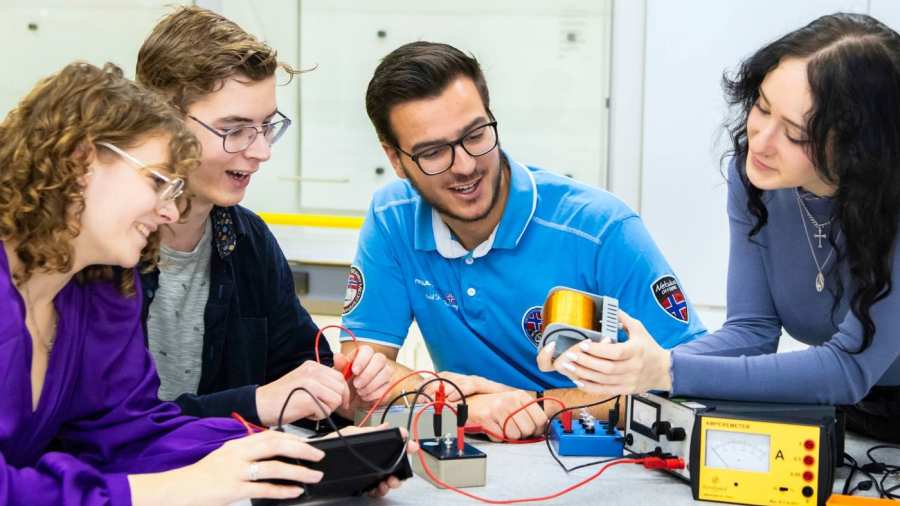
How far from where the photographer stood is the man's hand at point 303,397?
159 centimetres

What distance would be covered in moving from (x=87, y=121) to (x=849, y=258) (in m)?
1.17

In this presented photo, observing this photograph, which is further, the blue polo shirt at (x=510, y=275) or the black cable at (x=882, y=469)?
the blue polo shirt at (x=510, y=275)

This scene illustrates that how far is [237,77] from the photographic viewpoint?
5.86 feet

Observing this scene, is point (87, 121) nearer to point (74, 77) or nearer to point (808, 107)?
point (74, 77)

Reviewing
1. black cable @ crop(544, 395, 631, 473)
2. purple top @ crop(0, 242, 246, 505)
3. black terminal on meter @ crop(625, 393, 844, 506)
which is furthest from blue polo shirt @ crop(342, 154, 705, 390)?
purple top @ crop(0, 242, 246, 505)

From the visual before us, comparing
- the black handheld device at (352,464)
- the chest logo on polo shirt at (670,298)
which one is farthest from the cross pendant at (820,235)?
the black handheld device at (352,464)

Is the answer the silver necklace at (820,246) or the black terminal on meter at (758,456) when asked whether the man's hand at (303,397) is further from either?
the silver necklace at (820,246)

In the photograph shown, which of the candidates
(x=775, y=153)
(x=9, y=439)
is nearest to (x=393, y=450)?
(x=9, y=439)

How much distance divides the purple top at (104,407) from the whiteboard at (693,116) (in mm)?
1966

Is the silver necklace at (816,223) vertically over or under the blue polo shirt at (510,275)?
over

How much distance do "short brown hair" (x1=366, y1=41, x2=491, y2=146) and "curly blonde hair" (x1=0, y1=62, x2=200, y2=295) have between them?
0.73m

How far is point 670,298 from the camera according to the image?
1.92 meters

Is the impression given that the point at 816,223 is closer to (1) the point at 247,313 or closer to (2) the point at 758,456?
(2) the point at 758,456

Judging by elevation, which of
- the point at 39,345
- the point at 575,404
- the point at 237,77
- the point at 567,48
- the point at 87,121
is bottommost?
the point at 575,404
